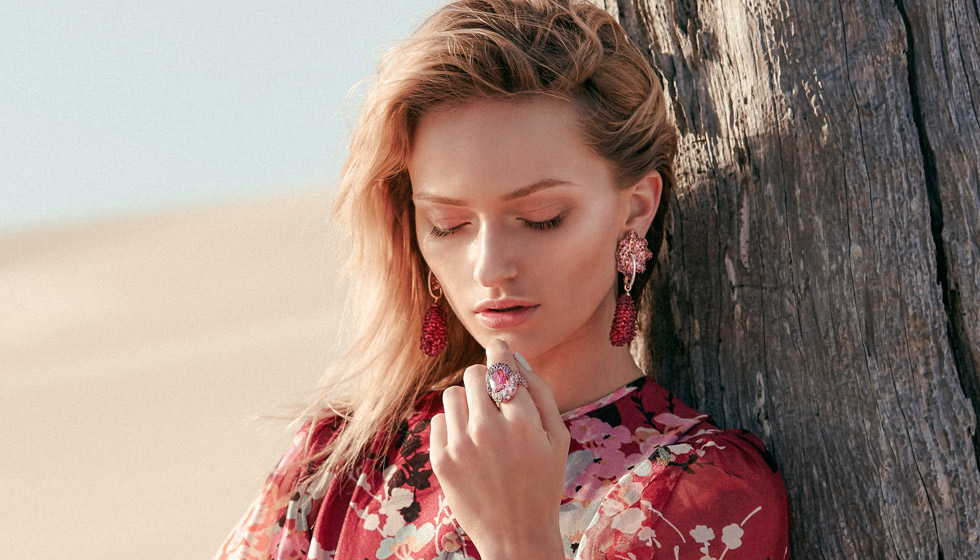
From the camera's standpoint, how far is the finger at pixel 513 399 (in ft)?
6.19

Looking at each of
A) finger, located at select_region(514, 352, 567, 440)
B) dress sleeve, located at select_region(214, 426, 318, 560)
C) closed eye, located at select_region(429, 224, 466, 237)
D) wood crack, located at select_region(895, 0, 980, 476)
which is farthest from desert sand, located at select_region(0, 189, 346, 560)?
wood crack, located at select_region(895, 0, 980, 476)

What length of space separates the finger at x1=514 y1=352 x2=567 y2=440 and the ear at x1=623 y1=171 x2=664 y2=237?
51 cm

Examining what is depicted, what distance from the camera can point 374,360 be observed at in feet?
8.67

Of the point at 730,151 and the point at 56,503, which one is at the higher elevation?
the point at 730,151

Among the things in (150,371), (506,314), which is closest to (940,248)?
(506,314)

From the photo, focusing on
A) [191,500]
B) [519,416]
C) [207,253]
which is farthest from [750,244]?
[207,253]

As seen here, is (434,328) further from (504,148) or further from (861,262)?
(861,262)

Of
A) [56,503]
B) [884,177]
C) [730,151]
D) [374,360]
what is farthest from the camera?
[56,503]

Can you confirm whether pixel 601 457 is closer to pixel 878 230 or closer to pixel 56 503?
pixel 878 230

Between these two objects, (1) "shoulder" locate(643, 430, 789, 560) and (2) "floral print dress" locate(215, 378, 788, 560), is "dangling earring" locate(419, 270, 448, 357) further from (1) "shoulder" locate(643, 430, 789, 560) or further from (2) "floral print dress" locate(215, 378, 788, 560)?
(1) "shoulder" locate(643, 430, 789, 560)

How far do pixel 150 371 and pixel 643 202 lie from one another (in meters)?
14.0

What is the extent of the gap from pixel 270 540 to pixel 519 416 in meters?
0.97

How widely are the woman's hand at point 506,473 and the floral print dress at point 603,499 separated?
19 centimetres

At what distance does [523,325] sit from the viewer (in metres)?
2.15
